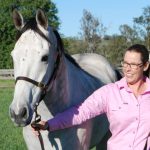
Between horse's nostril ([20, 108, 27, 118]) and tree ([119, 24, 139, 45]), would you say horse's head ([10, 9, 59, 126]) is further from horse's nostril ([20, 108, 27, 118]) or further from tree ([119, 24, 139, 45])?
tree ([119, 24, 139, 45])

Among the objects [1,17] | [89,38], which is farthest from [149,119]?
[1,17]

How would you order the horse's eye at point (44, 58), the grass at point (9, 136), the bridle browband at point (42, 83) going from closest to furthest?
1. the bridle browband at point (42, 83)
2. the horse's eye at point (44, 58)
3. the grass at point (9, 136)

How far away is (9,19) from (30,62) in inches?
1650

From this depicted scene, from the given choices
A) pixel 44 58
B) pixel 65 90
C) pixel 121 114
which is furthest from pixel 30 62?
pixel 121 114

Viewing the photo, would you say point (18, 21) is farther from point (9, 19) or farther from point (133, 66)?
point (9, 19)

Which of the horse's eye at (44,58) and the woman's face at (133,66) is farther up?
the horse's eye at (44,58)

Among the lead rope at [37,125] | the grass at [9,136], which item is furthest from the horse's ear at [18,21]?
the grass at [9,136]

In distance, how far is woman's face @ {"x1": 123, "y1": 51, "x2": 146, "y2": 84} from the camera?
3.60m

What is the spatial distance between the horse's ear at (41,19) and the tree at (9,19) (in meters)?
38.1

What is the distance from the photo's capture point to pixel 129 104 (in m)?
3.63

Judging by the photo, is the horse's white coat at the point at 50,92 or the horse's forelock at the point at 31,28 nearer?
the horse's white coat at the point at 50,92

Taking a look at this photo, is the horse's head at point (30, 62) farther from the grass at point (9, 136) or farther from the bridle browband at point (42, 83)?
the grass at point (9, 136)

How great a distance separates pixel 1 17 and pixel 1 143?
3968cm

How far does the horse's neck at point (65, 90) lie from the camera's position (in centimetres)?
405
